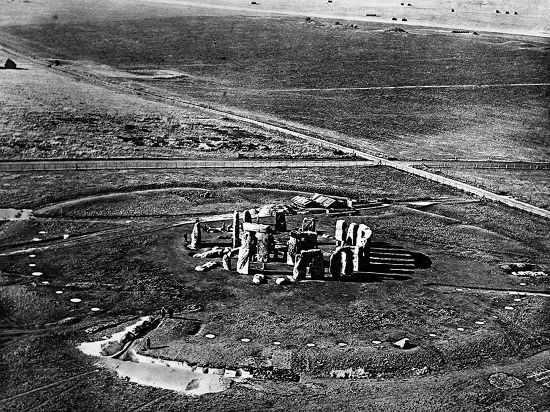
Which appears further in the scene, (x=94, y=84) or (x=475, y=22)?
(x=475, y=22)

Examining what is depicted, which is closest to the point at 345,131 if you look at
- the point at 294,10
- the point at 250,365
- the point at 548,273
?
the point at 548,273

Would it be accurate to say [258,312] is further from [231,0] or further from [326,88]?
[231,0]

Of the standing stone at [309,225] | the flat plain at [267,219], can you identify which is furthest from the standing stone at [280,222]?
the standing stone at [309,225]

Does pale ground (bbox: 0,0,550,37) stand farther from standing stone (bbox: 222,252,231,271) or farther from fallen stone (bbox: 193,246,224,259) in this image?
standing stone (bbox: 222,252,231,271)

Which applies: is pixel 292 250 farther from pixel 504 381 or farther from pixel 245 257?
pixel 504 381

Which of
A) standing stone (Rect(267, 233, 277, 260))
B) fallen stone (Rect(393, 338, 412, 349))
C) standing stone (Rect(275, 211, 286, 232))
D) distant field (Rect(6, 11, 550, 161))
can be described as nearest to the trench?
fallen stone (Rect(393, 338, 412, 349))

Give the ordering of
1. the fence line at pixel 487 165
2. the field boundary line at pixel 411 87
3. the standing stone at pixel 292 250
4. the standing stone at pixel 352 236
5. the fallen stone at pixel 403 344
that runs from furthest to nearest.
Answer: the field boundary line at pixel 411 87 → the fence line at pixel 487 165 → the standing stone at pixel 352 236 → the standing stone at pixel 292 250 → the fallen stone at pixel 403 344

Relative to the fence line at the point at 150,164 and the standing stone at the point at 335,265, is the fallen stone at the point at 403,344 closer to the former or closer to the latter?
the standing stone at the point at 335,265
